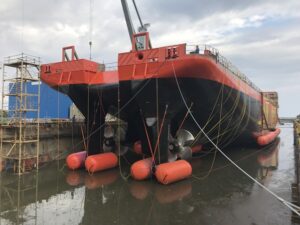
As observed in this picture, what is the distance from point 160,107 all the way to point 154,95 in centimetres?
64

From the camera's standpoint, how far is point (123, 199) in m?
10.9

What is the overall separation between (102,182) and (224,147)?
13587 millimetres

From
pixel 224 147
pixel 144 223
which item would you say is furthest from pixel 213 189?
pixel 224 147

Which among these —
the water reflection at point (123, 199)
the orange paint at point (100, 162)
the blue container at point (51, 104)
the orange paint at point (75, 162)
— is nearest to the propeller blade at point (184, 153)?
the water reflection at point (123, 199)

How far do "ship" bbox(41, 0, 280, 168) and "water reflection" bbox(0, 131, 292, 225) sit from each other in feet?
6.52

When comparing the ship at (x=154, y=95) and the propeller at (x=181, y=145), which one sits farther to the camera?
the propeller at (x=181, y=145)

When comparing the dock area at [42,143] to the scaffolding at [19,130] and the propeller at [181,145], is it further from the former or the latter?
the propeller at [181,145]

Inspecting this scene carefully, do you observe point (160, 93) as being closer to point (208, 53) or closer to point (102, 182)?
point (208, 53)

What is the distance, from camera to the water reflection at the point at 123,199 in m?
8.88

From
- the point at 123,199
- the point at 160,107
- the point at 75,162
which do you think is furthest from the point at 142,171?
the point at 75,162

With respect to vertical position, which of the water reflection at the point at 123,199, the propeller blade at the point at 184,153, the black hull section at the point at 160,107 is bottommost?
the water reflection at the point at 123,199

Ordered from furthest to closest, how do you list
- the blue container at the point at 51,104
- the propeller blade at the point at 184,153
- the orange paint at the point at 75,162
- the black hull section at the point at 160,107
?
the blue container at the point at 51,104, the orange paint at the point at 75,162, the propeller blade at the point at 184,153, the black hull section at the point at 160,107

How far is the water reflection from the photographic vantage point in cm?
888

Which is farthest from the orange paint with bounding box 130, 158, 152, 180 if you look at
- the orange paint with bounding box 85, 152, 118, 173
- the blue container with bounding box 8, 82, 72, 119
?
the blue container with bounding box 8, 82, 72, 119
